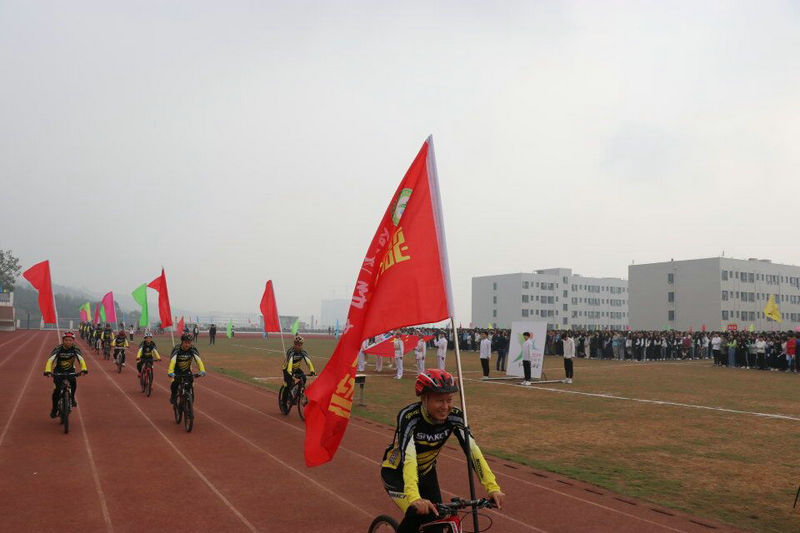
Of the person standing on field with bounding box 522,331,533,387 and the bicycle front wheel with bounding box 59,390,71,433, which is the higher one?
the person standing on field with bounding box 522,331,533,387

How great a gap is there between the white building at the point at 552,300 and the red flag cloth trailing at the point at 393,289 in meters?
118

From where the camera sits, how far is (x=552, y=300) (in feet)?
428

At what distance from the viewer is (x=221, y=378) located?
981 inches

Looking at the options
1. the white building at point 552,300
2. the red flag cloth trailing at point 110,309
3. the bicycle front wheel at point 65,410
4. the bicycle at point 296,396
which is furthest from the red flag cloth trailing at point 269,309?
the white building at point 552,300

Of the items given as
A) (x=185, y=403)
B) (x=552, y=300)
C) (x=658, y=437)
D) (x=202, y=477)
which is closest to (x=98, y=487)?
(x=202, y=477)

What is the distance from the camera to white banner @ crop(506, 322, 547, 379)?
24.6 m

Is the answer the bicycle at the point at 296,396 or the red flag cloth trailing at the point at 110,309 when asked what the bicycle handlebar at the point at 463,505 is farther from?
the red flag cloth trailing at the point at 110,309

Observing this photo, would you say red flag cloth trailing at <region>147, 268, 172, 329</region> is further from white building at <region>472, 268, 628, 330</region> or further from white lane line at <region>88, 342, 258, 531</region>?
white building at <region>472, 268, 628, 330</region>

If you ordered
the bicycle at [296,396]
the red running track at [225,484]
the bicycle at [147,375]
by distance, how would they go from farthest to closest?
the bicycle at [147,375], the bicycle at [296,396], the red running track at [225,484]

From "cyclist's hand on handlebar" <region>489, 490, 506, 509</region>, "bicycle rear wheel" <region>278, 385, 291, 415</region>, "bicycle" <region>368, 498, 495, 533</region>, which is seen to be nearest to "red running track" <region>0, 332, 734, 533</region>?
"bicycle rear wheel" <region>278, 385, 291, 415</region>

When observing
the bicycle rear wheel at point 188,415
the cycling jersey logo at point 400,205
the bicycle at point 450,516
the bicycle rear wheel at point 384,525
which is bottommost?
the bicycle rear wheel at point 188,415

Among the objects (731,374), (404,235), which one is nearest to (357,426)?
(404,235)

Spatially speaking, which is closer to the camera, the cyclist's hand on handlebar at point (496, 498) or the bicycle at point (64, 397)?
the cyclist's hand on handlebar at point (496, 498)

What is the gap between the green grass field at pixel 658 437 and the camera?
29.0 feet
